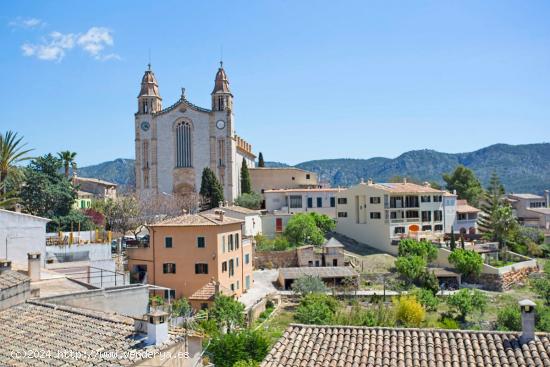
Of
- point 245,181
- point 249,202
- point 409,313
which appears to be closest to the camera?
point 409,313

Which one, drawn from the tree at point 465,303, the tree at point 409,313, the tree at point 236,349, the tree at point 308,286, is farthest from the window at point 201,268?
the tree at point 465,303

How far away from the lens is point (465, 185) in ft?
265

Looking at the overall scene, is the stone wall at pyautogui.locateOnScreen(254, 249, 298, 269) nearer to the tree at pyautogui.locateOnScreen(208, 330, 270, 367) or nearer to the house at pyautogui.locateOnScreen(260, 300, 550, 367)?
the tree at pyautogui.locateOnScreen(208, 330, 270, 367)

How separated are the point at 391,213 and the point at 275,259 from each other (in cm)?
1371

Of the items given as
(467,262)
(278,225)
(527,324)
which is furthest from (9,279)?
(278,225)

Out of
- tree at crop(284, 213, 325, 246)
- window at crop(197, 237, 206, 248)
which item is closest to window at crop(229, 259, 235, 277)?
window at crop(197, 237, 206, 248)

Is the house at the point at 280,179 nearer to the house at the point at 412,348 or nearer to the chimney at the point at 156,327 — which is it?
the house at the point at 412,348

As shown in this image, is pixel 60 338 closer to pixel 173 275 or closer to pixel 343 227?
pixel 173 275

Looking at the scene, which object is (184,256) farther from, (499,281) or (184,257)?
(499,281)

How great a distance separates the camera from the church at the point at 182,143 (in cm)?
7744

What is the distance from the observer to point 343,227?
6138 cm

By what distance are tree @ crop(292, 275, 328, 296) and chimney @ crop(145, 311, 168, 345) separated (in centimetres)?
2931

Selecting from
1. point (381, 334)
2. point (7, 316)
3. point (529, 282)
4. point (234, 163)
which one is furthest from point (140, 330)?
point (234, 163)

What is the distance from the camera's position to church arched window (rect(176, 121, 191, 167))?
78.1 metres
